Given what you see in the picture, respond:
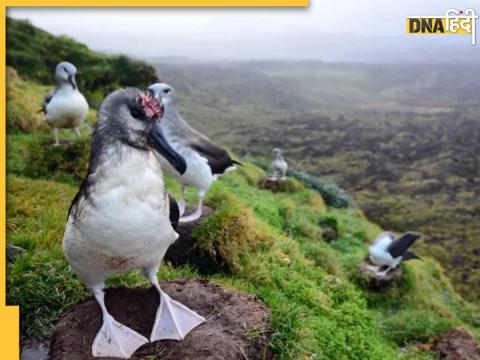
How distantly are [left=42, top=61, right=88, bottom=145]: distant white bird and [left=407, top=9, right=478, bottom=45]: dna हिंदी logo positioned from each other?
5159 mm

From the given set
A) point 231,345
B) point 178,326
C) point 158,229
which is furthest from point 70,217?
point 231,345

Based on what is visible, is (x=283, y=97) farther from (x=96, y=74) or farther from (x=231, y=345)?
(x=231, y=345)

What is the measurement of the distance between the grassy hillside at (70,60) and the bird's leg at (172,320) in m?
12.7

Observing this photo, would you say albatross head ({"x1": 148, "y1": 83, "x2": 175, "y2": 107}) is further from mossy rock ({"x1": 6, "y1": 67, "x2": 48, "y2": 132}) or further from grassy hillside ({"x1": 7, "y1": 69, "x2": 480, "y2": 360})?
mossy rock ({"x1": 6, "y1": 67, "x2": 48, "y2": 132})

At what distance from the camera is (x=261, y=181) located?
603 inches

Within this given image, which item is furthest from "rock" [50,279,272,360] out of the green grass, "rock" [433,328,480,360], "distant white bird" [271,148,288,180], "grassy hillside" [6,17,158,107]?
"grassy hillside" [6,17,158,107]

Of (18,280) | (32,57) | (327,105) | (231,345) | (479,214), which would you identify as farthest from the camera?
(327,105)

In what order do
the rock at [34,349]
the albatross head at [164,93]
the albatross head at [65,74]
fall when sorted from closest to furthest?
the rock at [34,349] → the albatross head at [164,93] → the albatross head at [65,74]

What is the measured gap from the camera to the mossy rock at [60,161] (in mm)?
7901

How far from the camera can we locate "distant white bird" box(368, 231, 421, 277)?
990 cm

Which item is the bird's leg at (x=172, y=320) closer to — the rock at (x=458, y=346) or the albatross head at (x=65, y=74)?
the rock at (x=458, y=346)

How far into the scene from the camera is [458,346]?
283 inches

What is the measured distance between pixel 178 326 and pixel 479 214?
83.1 feet

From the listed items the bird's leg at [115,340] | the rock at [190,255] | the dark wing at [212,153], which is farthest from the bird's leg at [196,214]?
the bird's leg at [115,340]
